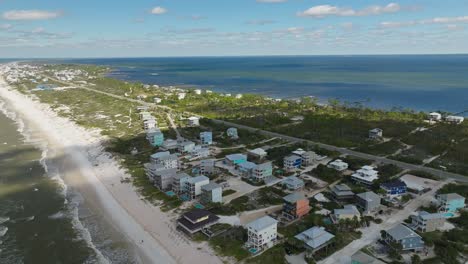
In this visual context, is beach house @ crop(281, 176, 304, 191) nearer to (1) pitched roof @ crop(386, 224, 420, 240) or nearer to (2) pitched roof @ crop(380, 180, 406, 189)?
(2) pitched roof @ crop(380, 180, 406, 189)

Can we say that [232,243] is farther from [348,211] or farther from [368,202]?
[368,202]

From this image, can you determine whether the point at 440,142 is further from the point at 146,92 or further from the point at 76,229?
the point at 146,92

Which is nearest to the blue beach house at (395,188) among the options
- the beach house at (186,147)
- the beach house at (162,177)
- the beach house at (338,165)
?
the beach house at (338,165)

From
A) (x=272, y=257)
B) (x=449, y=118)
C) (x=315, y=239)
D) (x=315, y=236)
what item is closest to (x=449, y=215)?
(x=315, y=236)

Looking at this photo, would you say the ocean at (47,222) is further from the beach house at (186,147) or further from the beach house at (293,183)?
the beach house at (293,183)

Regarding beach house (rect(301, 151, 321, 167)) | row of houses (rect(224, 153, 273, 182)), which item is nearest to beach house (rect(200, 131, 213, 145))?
row of houses (rect(224, 153, 273, 182))
